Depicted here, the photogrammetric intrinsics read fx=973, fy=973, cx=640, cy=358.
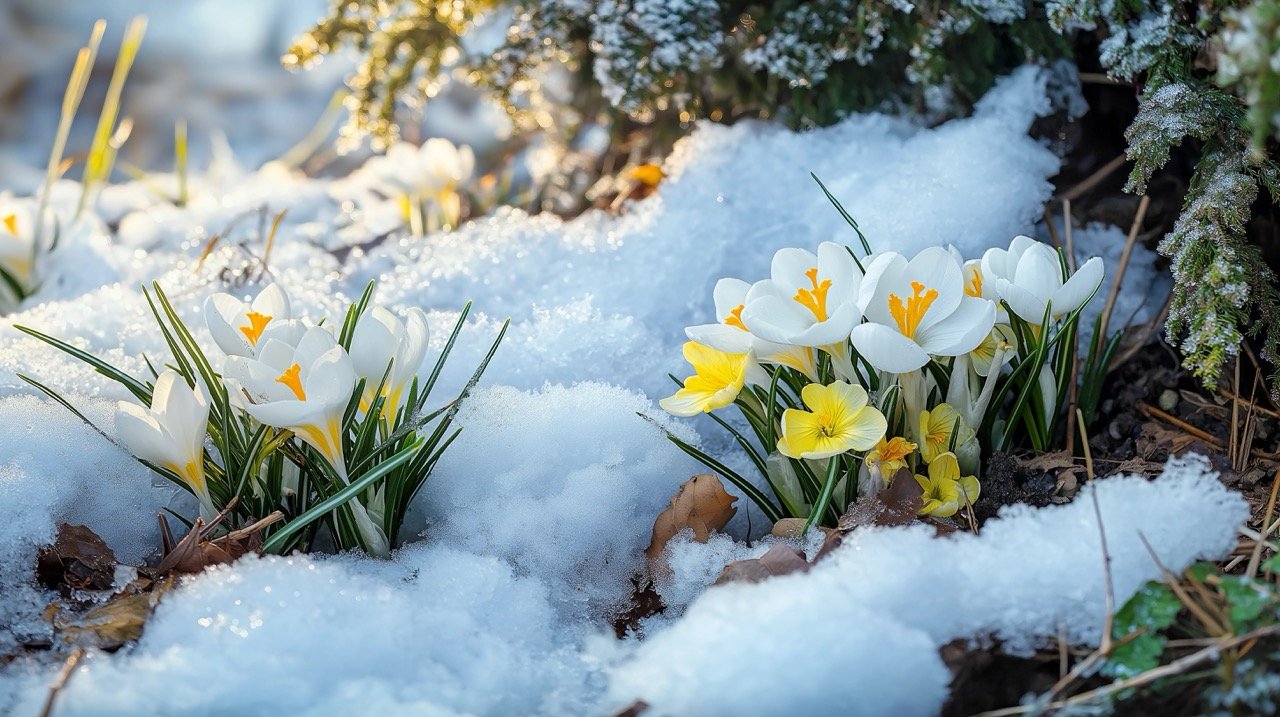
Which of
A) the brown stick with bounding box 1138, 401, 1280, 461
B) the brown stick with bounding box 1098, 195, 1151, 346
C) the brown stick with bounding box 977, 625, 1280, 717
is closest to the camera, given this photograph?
the brown stick with bounding box 977, 625, 1280, 717

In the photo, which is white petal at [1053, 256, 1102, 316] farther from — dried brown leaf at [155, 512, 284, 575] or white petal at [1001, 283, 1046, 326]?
dried brown leaf at [155, 512, 284, 575]

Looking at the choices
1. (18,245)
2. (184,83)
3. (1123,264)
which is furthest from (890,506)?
(184,83)

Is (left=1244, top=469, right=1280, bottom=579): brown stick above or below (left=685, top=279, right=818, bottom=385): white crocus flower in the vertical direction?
below

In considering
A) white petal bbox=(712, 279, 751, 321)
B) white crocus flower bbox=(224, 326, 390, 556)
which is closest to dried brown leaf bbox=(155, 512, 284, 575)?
white crocus flower bbox=(224, 326, 390, 556)

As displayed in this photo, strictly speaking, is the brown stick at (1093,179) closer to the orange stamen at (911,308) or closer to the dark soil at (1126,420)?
the dark soil at (1126,420)

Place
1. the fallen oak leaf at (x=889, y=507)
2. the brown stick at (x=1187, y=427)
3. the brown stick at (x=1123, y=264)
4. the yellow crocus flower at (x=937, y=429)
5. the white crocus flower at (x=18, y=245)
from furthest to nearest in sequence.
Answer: the white crocus flower at (x=18, y=245) → the brown stick at (x=1123, y=264) → the brown stick at (x=1187, y=427) → the yellow crocus flower at (x=937, y=429) → the fallen oak leaf at (x=889, y=507)

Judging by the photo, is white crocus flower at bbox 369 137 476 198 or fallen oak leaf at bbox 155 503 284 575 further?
white crocus flower at bbox 369 137 476 198

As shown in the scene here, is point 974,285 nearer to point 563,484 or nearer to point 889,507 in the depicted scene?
point 889,507

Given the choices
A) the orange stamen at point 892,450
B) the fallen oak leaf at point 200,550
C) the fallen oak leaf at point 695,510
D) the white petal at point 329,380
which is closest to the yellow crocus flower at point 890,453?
the orange stamen at point 892,450
